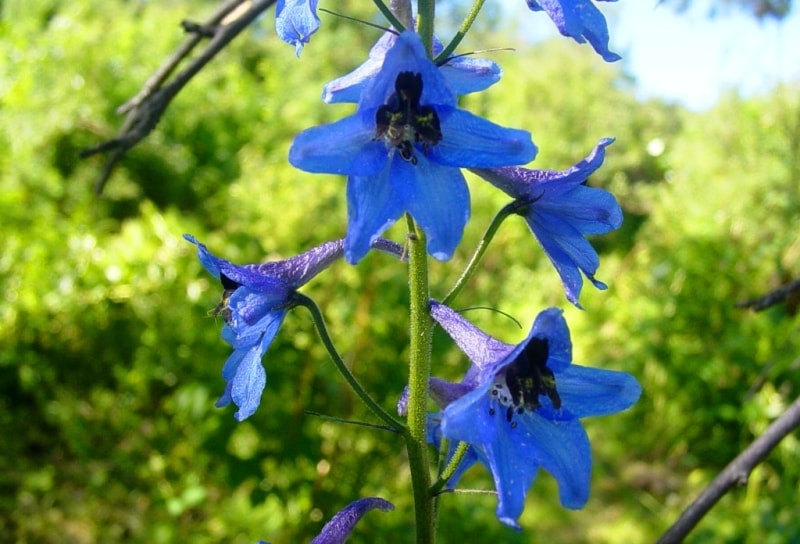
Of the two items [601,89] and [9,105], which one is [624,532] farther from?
[601,89]

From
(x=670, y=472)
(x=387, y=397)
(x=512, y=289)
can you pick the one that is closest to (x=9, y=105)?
(x=387, y=397)

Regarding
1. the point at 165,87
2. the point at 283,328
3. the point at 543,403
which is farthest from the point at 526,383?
the point at 283,328

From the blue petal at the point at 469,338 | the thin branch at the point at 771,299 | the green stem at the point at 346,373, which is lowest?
the thin branch at the point at 771,299

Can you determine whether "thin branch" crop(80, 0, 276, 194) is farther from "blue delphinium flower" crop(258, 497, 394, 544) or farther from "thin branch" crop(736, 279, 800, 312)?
"thin branch" crop(736, 279, 800, 312)

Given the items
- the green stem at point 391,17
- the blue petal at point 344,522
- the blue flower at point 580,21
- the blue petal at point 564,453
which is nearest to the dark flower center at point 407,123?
the green stem at point 391,17

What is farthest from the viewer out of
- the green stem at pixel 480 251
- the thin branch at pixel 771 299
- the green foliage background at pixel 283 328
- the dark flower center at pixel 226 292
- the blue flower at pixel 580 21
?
the green foliage background at pixel 283 328

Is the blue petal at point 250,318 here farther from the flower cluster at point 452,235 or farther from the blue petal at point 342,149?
the blue petal at point 342,149

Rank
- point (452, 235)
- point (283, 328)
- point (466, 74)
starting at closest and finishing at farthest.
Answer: point (452, 235) < point (466, 74) < point (283, 328)

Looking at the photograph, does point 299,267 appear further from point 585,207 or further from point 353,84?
point 585,207
